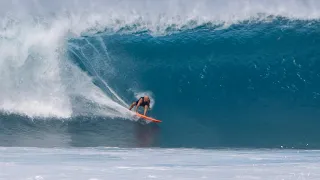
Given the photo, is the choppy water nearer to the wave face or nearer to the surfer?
the wave face

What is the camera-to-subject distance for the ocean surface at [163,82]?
11.4 meters

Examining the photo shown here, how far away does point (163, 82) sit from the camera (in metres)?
14.9

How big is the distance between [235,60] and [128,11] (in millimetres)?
→ 3997

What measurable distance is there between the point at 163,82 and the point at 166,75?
13.7 inches

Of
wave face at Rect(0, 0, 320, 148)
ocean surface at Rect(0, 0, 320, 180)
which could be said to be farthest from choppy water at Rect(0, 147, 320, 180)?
wave face at Rect(0, 0, 320, 148)

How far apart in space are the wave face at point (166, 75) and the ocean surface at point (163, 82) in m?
0.03

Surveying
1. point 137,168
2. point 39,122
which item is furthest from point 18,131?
point 137,168

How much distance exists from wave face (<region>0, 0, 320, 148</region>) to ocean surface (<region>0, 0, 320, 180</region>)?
26 mm

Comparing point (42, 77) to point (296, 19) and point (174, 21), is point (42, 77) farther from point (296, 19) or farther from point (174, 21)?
point (296, 19)

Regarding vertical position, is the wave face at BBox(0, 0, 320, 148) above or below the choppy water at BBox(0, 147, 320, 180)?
above

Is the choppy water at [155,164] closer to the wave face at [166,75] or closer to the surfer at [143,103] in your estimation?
the wave face at [166,75]

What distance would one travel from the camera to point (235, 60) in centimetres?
1541

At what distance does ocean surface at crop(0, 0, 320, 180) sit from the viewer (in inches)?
447

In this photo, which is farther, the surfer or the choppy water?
the surfer
